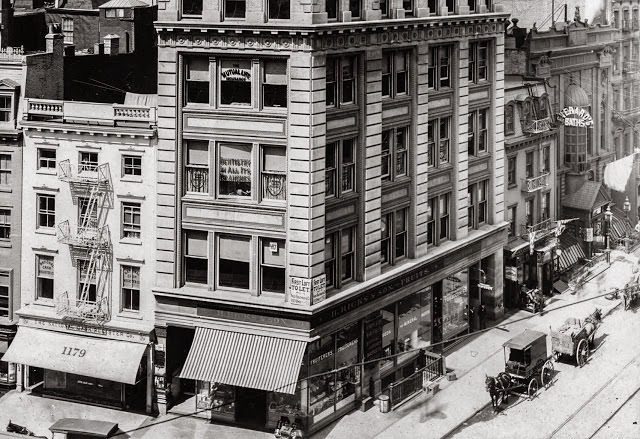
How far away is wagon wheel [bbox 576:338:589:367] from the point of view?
170 ft

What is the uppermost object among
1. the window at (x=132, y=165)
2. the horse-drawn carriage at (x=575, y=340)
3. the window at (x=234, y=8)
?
the window at (x=234, y=8)

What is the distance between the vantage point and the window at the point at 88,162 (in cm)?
→ 4697

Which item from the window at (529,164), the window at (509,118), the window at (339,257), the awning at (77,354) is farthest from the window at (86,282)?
the window at (529,164)

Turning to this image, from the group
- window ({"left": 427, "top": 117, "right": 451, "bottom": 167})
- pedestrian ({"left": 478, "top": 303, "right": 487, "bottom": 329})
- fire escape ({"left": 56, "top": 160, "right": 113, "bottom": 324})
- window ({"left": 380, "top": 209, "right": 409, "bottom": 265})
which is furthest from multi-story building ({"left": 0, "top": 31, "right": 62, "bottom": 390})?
pedestrian ({"left": 478, "top": 303, "right": 487, "bottom": 329})

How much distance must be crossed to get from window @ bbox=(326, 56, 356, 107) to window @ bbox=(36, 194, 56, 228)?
43.4ft

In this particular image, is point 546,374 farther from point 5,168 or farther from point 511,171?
point 5,168

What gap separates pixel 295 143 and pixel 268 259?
Answer: 4885 millimetres

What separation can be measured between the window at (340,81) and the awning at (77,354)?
1315 centimetres

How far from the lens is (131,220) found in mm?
46781

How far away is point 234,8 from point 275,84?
11.2 ft

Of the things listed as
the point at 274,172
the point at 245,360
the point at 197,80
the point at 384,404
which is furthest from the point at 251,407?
the point at 197,80

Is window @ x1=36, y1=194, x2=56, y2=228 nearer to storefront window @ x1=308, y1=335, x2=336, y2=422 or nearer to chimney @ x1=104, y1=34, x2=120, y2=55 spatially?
storefront window @ x1=308, y1=335, x2=336, y2=422

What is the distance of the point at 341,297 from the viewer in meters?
44.9

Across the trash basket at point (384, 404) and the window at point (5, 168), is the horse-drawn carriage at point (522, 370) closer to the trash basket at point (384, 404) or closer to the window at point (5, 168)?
the trash basket at point (384, 404)
